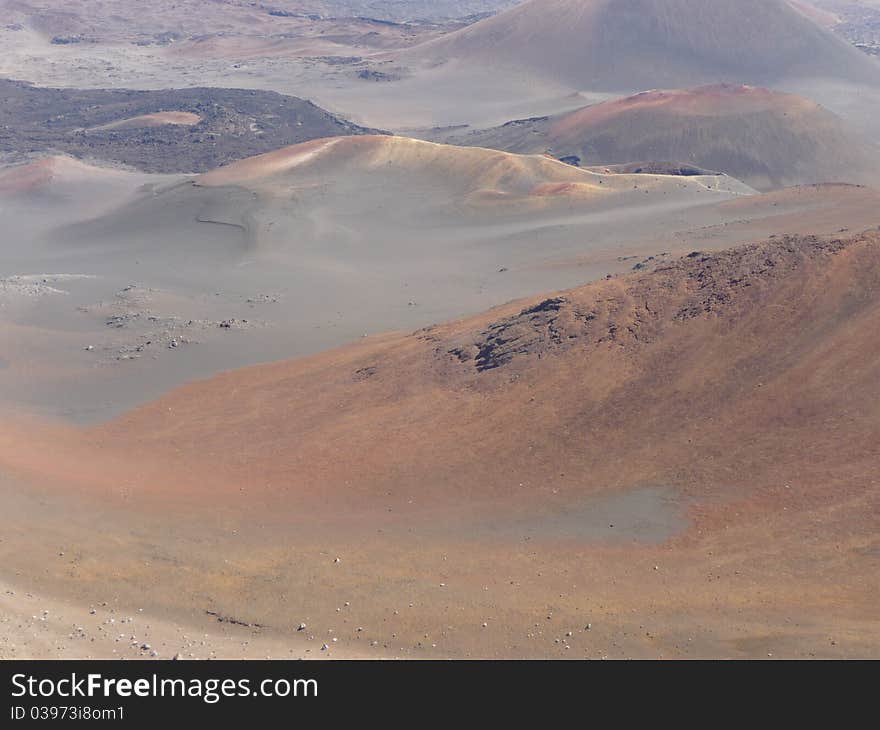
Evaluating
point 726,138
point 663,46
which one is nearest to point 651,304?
point 726,138

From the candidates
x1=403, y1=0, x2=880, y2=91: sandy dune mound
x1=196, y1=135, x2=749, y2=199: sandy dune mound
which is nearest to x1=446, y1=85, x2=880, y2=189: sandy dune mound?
x1=196, y1=135, x2=749, y2=199: sandy dune mound

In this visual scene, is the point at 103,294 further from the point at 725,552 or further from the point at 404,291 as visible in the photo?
the point at 725,552

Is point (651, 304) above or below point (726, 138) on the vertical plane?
below

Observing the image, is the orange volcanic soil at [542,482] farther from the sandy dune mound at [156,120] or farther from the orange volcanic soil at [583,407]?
the sandy dune mound at [156,120]

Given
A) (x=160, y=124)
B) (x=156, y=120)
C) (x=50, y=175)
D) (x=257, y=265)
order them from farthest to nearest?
(x=156, y=120) → (x=160, y=124) → (x=50, y=175) → (x=257, y=265)

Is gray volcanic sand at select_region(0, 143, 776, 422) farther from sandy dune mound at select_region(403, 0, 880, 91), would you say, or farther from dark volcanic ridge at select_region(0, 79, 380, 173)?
sandy dune mound at select_region(403, 0, 880, 91)

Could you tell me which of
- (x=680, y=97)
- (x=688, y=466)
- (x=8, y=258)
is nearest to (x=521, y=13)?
(x=680, y=97)

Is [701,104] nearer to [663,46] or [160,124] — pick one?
[663,46]
